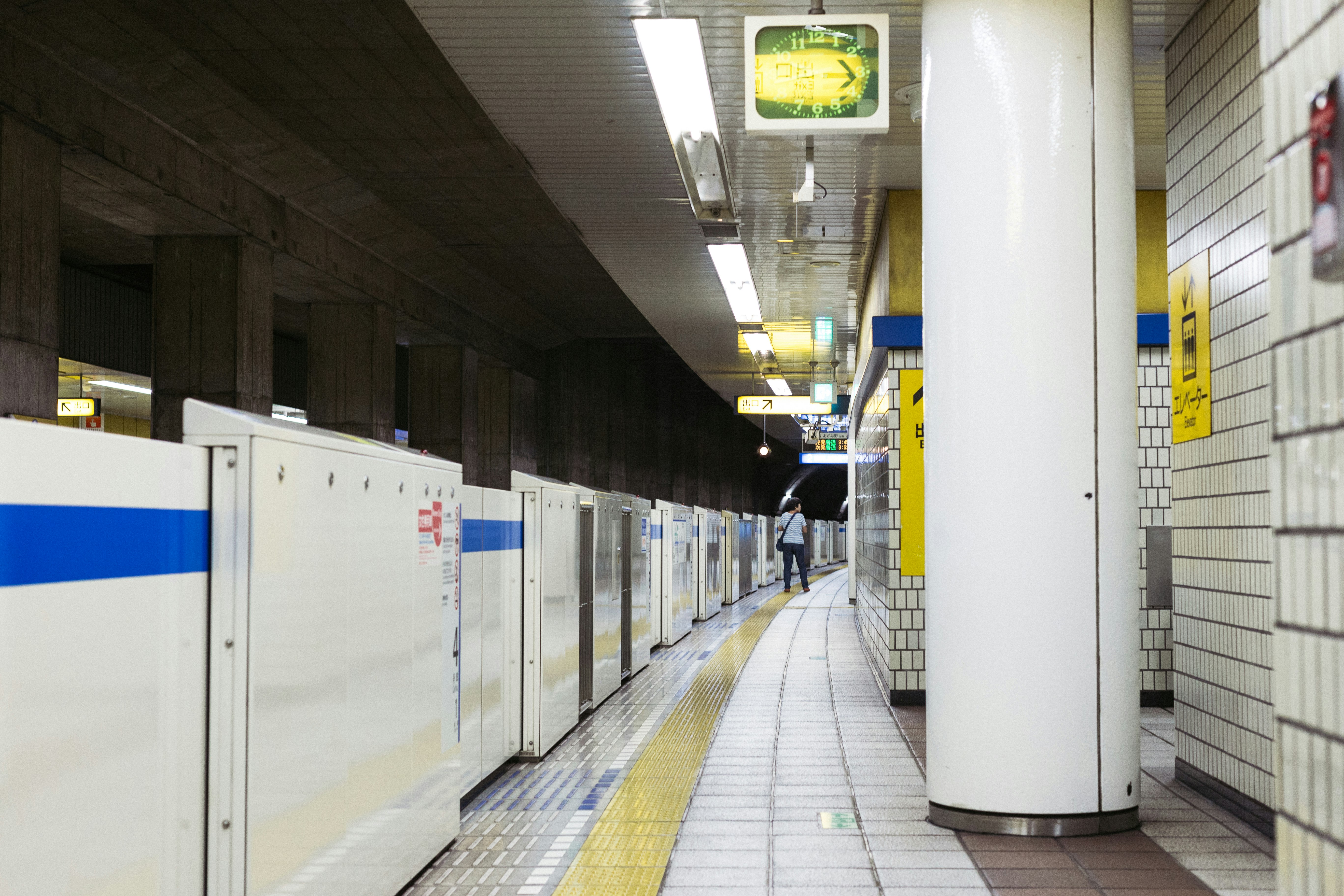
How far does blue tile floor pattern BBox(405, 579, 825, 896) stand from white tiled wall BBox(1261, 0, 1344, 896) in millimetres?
2678

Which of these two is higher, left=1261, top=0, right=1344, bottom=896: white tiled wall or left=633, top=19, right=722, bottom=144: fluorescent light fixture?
left=633, top=19, right=722, bottom=144: fluorescent light fixture

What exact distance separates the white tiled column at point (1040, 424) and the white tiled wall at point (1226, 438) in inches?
20.3

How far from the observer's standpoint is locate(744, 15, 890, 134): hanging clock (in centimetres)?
509

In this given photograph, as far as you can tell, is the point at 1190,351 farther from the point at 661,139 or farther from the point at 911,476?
the point at 661,139

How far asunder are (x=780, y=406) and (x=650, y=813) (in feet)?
49.4

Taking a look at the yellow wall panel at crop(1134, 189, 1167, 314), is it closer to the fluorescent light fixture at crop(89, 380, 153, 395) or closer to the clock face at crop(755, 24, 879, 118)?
the clock face at crop(755, 24, 879, 118)

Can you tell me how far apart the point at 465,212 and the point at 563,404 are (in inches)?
422

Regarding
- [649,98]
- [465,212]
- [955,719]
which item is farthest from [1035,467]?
[465,212]

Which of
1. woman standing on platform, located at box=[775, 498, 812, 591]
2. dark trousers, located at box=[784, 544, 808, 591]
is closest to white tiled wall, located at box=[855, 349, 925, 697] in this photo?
woman standing on platform, located at box=[775, 498, 812, 591]

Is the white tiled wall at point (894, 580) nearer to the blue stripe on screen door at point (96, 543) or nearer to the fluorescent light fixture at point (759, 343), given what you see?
the fluorescent light fixture at point (759, 343)

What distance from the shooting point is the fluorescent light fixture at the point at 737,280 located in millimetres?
10617

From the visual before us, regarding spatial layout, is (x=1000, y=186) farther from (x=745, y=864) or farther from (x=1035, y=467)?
(x=745, y=864)

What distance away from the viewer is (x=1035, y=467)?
4609mm

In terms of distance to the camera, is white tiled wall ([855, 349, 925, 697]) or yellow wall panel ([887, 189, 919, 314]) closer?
white tiled wall ([855, 349, 925, 697])
